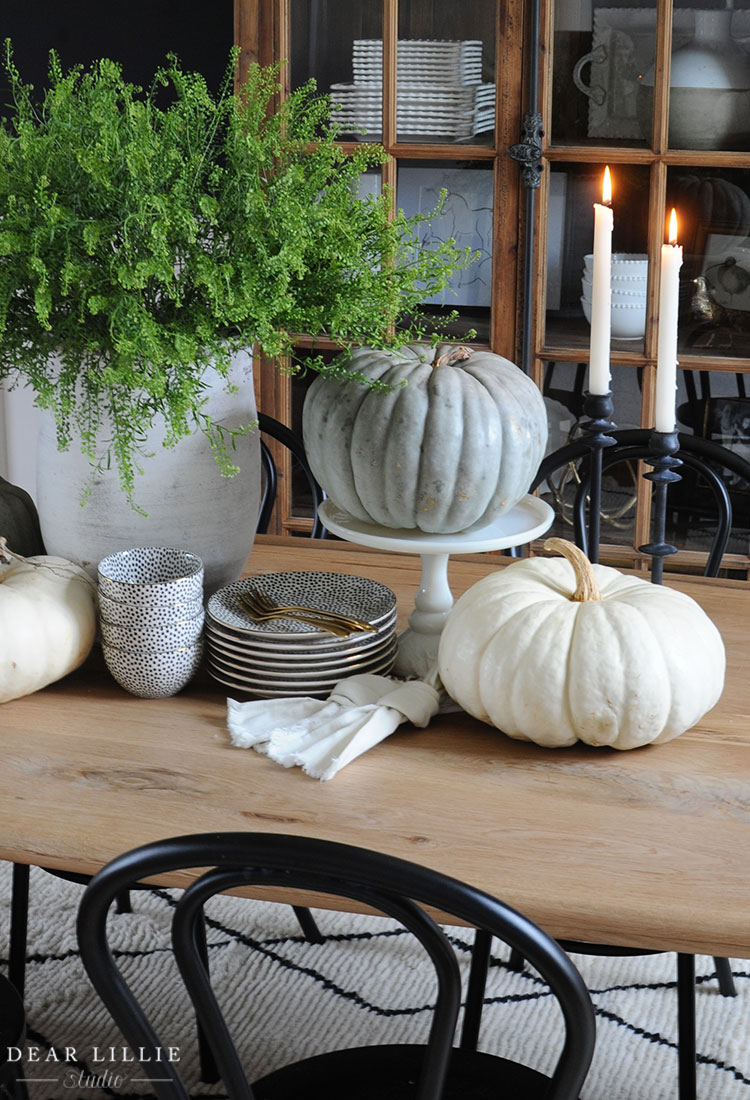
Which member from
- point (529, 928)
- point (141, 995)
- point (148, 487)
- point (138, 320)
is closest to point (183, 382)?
point (138, 320)

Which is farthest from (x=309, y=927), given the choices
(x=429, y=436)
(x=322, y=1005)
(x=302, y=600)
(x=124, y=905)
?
(x=429, y=436)

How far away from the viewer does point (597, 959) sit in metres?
1.96

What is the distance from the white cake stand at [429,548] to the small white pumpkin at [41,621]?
0.29m

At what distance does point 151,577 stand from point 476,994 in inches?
27.4

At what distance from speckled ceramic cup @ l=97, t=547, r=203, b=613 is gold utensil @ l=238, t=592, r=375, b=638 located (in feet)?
0.23

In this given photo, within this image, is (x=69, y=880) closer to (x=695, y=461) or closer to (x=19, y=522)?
(x=19, y=522)

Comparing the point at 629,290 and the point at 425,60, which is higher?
the point at 425,60

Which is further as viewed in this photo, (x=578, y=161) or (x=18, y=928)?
(x=578, y=161)

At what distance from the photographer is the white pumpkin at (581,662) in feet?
3.60

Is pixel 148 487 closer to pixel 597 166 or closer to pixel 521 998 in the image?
pixel 521 998

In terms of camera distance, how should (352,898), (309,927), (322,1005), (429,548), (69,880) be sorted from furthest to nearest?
(309,927)
(322,1005)
(69,880)
(429,548)
(352,898)

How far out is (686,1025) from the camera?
5.10 ft

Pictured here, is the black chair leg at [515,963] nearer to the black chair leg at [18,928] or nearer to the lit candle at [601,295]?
the black chair leg at [18,928]

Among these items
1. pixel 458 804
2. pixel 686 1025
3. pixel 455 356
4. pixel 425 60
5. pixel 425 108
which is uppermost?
pixel 425 60
